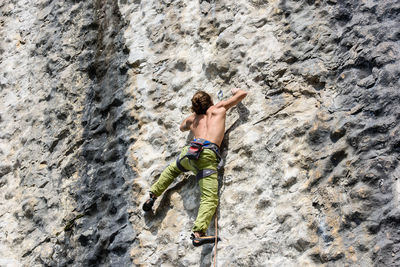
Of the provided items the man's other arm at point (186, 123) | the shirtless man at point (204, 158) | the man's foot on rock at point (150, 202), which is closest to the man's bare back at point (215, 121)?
the shirtless man at point (204, 158)

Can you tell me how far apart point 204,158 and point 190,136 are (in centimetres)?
69

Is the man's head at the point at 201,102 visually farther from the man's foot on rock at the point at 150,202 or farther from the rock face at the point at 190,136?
the man's foot on rock at the point at 150,202

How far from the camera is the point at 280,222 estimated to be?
4418 millimetres

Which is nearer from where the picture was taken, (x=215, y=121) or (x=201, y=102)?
(x=215, y=121)

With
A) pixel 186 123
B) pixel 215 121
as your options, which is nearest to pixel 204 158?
pixel 215 121

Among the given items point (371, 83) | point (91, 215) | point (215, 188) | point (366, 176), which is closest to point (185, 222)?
point (215, 188)

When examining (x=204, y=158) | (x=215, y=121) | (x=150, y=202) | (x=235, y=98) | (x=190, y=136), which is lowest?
(x=150, y=202)

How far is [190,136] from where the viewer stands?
221 inches

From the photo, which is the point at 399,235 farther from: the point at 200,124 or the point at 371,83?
the point at 200,124

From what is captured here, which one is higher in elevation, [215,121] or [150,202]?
[215,121]

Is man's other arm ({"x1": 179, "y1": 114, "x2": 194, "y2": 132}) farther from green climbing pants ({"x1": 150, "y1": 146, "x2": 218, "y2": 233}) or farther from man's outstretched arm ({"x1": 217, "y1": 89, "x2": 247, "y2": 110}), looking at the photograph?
man's outstretched arm ({"x1": 217, "y1": 89, "x2": 247, "y2": 110})

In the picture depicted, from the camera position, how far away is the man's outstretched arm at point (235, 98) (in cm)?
516

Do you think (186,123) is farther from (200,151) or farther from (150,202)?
(150,202)

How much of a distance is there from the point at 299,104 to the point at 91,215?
2873 mm
